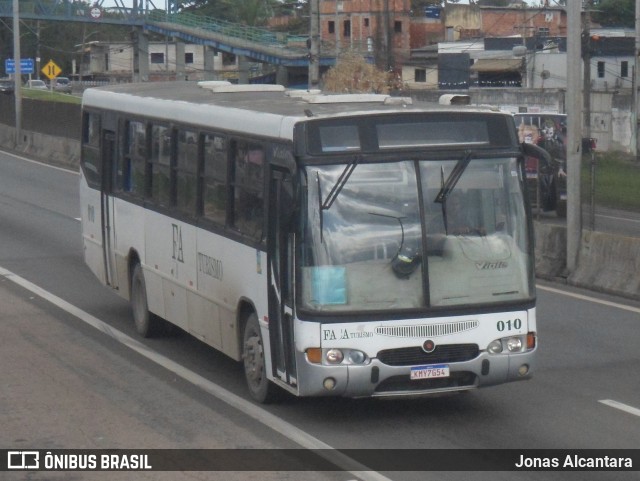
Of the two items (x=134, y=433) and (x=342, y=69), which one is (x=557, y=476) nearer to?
(x=134, y=433)

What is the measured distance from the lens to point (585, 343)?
13.2 meters

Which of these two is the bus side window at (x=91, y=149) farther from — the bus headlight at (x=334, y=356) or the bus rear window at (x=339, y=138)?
the bus headlight at (x=334, y=356)

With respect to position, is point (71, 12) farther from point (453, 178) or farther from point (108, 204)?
point (453, 178)

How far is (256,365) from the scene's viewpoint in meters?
10.2

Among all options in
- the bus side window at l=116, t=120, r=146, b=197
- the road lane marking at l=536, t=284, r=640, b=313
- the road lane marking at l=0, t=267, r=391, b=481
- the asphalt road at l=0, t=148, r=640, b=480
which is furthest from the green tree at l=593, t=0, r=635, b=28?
the bus side window at l=116, t=120, r=146, b=197

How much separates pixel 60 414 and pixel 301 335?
7.68ft

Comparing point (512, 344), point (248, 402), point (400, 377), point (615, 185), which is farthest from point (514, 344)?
point (615, 185)

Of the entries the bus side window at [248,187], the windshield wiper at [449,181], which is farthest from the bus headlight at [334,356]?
the bus side window at [248,187]

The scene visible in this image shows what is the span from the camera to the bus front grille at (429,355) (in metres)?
9.13

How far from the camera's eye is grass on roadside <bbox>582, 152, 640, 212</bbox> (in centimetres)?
2752

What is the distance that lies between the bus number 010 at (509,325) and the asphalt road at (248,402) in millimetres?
817

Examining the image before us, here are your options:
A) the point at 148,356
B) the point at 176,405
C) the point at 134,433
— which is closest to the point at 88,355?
the point at 148,356

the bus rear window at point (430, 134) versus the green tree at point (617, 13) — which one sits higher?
the green tree at point (617, 13)

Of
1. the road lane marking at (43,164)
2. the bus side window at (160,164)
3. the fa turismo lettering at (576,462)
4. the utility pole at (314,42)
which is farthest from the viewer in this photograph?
the road lane marking at (43,164)
